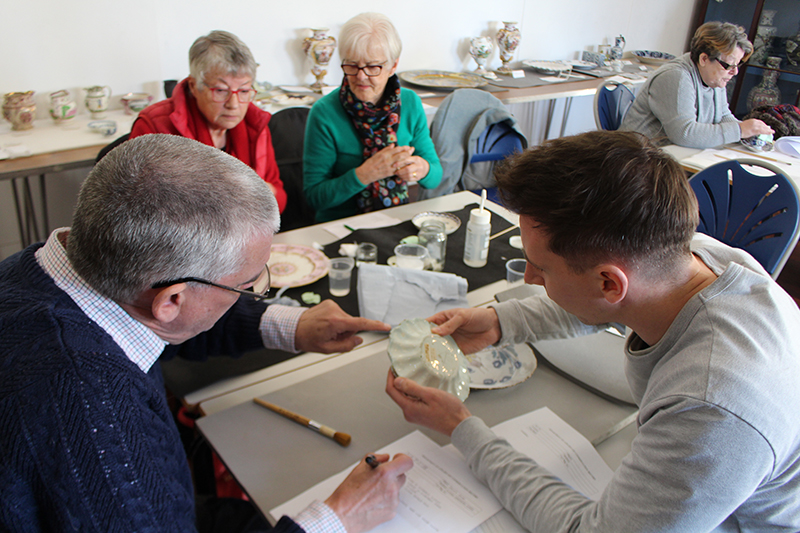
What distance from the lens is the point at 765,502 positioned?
2.72 ft

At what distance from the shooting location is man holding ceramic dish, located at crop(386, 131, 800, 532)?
743 millimetres

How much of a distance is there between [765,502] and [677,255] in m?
0.41

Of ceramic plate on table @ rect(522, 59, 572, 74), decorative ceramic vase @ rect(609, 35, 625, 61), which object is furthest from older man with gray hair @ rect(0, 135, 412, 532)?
decorative ceramic vase @ rect(609, 35, 625, 61)

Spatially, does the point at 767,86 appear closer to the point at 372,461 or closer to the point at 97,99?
the point at 97,99

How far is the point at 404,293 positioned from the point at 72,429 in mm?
967

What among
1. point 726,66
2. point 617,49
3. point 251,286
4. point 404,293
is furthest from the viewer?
point 617,49

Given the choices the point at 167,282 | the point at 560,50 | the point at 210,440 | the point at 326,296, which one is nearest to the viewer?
the point at 167,282

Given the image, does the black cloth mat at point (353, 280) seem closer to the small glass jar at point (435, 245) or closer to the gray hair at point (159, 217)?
the small glass jar at point (435, 245)

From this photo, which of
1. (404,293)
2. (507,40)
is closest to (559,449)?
(404,293)

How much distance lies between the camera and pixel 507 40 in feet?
15.3

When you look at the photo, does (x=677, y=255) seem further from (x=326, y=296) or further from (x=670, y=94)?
(x=670, y=94)

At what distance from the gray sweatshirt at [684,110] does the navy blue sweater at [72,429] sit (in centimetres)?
309

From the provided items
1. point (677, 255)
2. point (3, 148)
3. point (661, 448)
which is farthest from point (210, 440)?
point (3, 148)

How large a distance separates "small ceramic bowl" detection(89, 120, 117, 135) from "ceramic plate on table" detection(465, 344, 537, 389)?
2.43 metres
